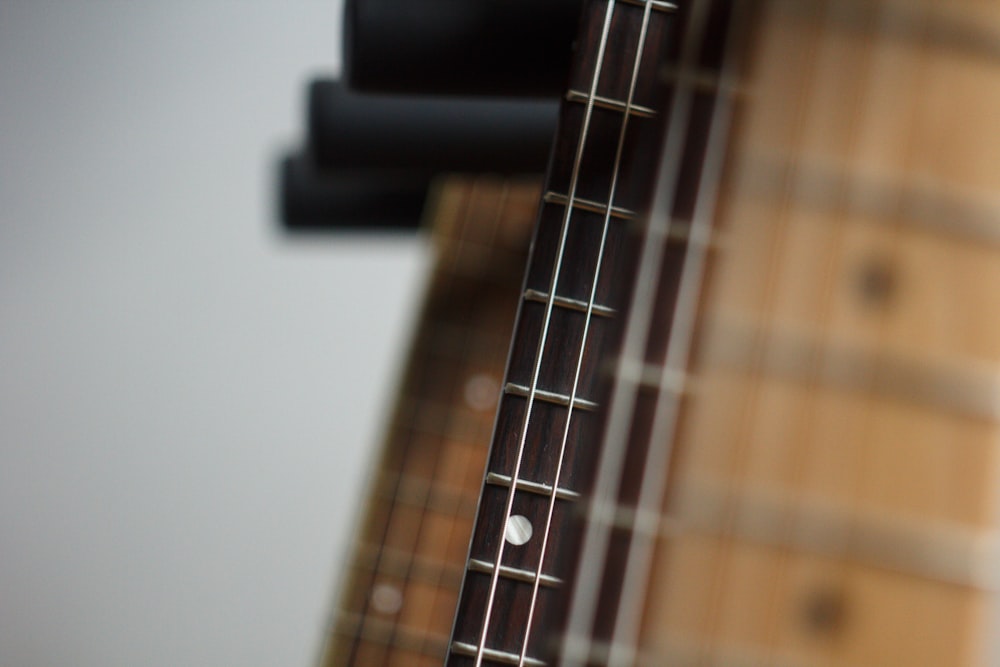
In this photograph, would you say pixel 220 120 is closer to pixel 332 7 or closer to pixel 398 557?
pixel 332 7

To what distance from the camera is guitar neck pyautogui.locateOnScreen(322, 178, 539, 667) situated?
3.27 ft

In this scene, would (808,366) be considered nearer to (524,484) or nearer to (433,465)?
(524,484)

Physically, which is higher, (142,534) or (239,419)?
(239,419)

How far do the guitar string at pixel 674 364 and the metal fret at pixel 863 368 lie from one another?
0.01 metres

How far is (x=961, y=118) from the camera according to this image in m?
0.35

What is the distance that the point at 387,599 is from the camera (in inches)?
39.6

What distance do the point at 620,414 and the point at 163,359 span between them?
1.08 metres

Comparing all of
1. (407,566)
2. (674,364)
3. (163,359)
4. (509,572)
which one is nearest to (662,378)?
(674,364)

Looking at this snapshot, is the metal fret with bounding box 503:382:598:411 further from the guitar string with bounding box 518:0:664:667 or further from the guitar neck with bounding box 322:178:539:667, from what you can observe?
the guitar neck with bounding box 322:178:539:667

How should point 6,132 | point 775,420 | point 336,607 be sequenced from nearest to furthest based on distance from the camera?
point 775,420, point 336,607, point 6,132

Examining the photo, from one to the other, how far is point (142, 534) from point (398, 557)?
1.52ft

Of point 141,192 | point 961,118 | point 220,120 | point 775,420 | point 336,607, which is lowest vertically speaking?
point 336,607

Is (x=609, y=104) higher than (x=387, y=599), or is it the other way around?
(x=609, y=104)

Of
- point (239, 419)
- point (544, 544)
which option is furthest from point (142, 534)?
point (544, 544)
